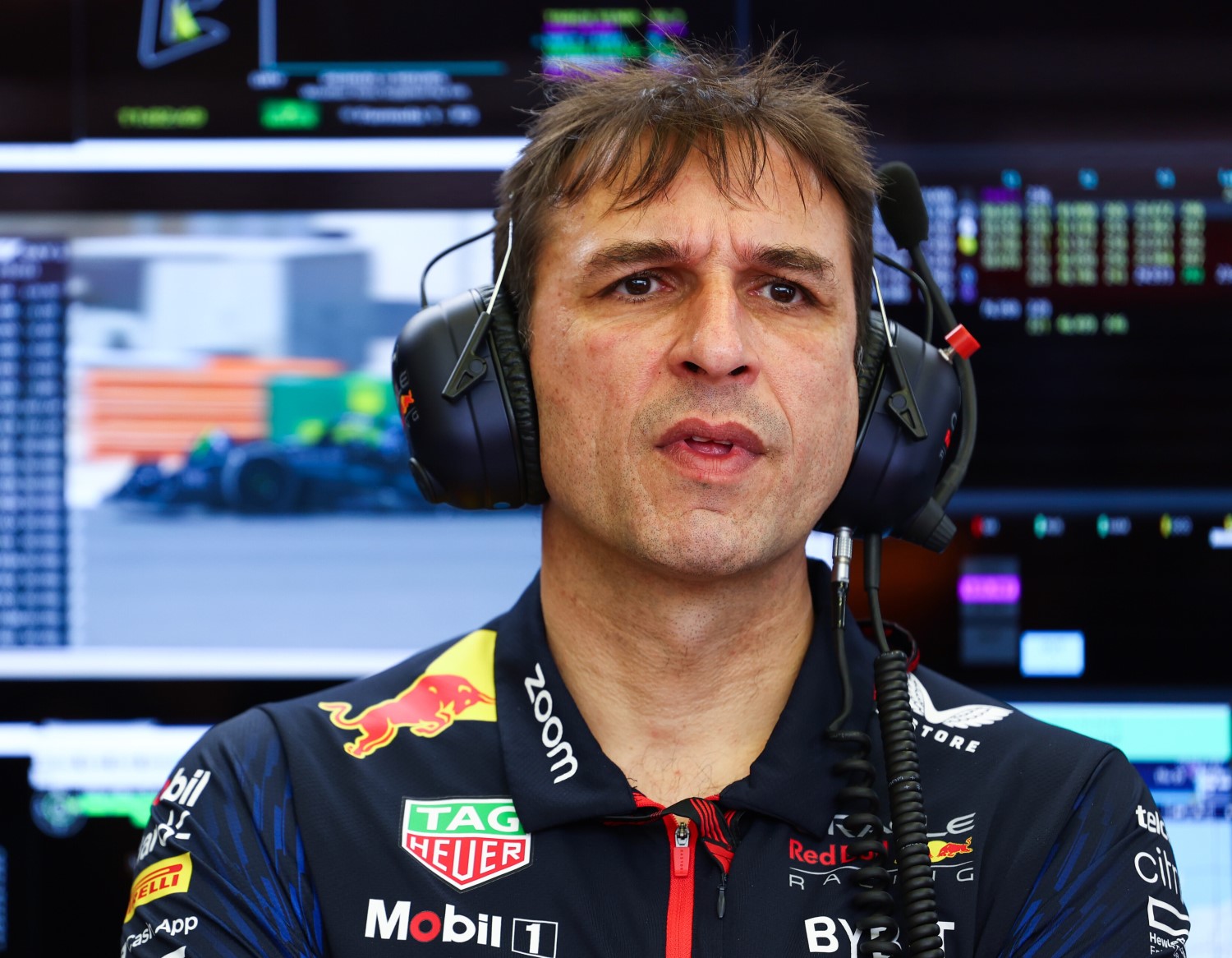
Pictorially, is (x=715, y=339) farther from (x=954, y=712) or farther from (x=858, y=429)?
(x=954, y=712)

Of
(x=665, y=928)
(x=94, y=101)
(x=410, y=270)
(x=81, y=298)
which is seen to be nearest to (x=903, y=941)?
(x=665, y=928)

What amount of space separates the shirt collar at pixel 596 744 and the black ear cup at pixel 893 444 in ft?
0.40

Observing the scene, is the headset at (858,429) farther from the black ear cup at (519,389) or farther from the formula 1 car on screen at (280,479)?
the formula 1 car on screen at (280,479)

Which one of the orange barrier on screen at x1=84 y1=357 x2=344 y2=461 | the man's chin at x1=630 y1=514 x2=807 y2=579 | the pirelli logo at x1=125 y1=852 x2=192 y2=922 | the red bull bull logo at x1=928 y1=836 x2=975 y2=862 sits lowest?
the pirelli logo at x1=125 y1=852 x2=192 y2=922

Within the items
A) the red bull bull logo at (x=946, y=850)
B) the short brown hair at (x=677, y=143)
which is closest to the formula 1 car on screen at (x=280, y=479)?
the short brown hair at (x=677, y=143)

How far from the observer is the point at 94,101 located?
86.4 inches

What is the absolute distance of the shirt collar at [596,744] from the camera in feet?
4.18

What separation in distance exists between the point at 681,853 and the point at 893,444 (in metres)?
0.49

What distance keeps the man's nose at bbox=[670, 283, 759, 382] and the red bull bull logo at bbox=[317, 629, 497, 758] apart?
42cm

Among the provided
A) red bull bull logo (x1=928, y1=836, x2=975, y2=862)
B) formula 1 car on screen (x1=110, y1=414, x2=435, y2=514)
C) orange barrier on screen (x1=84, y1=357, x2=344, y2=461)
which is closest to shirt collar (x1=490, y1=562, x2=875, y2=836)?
red bull bull logo (x1=928, y1=836, x2=975, y2=862)

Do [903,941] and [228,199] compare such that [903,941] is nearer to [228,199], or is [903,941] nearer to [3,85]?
[228,199]

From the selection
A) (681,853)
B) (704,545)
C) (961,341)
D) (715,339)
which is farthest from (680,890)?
(961,341)

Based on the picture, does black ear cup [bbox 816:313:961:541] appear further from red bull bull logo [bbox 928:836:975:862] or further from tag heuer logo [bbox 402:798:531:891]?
tag heuer logo [bbox 402:798:531:891]

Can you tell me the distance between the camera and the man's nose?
4.24 ft
